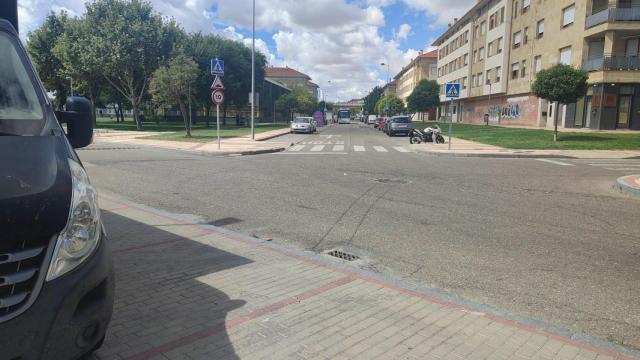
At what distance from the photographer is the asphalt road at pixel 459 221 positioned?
4.47 metres

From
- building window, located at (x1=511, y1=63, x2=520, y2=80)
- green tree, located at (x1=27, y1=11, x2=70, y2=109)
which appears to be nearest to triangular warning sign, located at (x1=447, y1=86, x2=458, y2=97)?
building window, located at (x1=511, y1=63, x2=520, y2=80)

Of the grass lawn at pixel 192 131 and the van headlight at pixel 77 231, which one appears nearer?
the van headlight at pixel 77 231

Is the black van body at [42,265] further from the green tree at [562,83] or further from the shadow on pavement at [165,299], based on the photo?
the green tree at [562,83]

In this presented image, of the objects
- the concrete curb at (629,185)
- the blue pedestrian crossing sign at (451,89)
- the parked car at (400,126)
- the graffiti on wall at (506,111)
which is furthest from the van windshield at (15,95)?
the graffiti on wall at (506,111)

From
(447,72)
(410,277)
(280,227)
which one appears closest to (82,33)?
(280,227)

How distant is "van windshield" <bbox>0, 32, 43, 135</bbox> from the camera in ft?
8.90

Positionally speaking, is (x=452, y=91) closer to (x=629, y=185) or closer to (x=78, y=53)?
(x=629, y=185)

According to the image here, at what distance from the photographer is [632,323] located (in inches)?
151

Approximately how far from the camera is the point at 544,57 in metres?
39.1

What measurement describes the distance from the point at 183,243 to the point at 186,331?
96.9 inches

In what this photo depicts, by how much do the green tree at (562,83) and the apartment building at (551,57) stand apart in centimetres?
132

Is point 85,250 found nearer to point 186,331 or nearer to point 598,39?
point 186,331

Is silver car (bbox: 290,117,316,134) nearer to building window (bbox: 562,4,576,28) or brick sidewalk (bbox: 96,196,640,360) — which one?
building window (bbox: 562,4,576,28)

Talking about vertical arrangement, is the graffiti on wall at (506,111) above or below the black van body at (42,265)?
above
